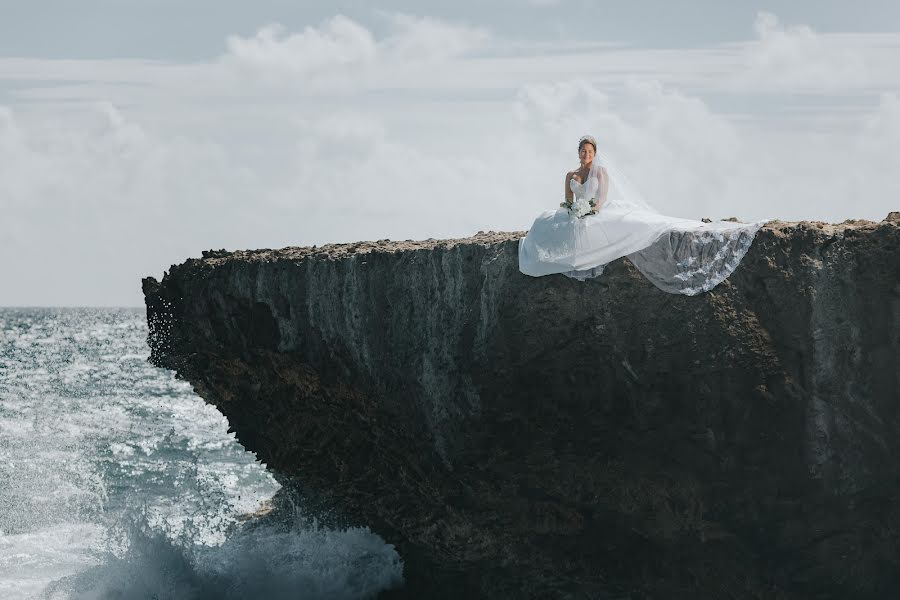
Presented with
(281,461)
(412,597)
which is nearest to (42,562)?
(281,461)

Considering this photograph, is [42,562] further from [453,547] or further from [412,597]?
[453,547]

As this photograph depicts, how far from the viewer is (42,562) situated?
17922 mm

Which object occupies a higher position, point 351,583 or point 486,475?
point 486,475

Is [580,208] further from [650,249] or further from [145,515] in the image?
[145,515]

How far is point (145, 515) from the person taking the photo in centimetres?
2189

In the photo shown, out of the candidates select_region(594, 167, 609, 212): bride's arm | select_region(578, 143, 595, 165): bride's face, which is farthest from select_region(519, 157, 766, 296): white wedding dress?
select_region(578, 143, 595, 165): bride's face

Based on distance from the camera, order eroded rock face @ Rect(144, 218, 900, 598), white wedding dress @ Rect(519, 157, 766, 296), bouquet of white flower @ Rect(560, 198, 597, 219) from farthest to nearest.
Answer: bouquet of white flower @ Rect(560, 198, 597, 219) → white wedding dress @ Rect(519, 157, 766, 296) → eroded rock face @ Rect(144, 218, 900, 598)

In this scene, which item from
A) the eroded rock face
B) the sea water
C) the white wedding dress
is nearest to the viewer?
the eroded rock face

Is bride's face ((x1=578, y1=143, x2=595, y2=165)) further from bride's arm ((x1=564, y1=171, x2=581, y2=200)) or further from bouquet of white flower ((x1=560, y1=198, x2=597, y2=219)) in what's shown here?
bouquet of white flower ((x1=560, y1=198, x2=597, y2=219))

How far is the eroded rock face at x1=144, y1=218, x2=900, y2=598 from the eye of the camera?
1088 centimetres

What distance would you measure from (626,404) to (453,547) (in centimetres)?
311

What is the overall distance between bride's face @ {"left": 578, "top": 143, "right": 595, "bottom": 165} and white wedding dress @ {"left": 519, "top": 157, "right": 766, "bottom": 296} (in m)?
0.78

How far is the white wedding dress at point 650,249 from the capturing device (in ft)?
36.0

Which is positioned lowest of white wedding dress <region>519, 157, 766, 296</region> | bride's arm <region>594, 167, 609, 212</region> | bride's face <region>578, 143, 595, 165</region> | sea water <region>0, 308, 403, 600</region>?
sea water <region>0, 308, 403, 600</region>
